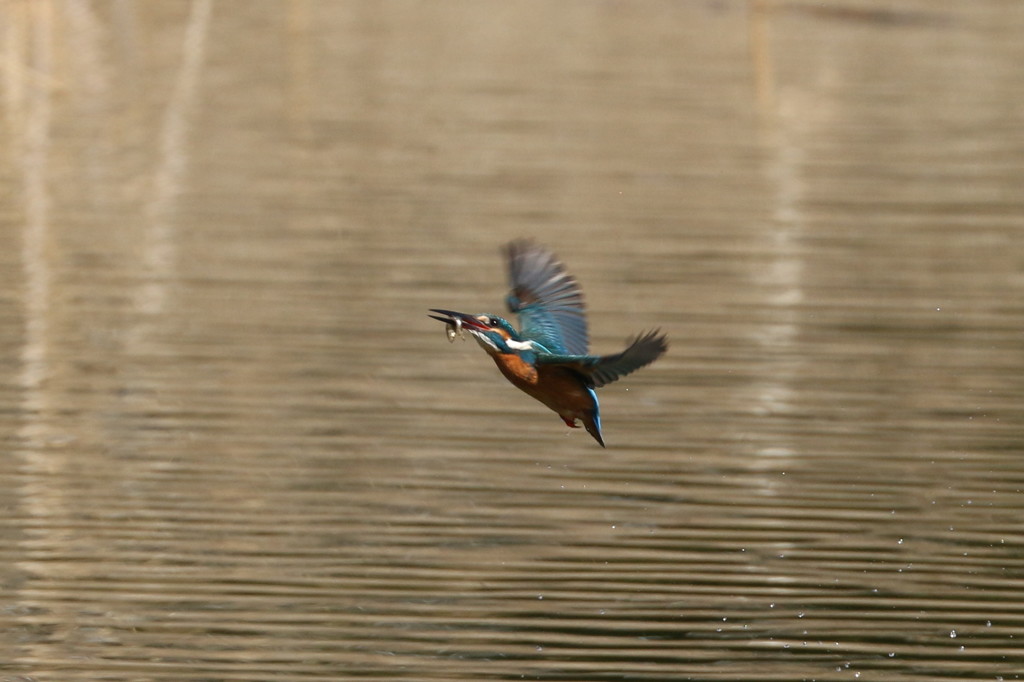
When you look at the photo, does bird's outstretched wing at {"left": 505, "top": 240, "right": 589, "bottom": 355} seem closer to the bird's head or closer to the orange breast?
the orange breast

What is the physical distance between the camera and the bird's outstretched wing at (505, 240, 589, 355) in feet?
24.9

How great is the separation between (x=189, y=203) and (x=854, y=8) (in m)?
16.3

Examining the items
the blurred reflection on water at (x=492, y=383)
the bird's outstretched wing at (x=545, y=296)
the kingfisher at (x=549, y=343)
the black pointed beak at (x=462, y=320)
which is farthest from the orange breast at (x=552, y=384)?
the blurred reflection on water at (x=492, y=383)

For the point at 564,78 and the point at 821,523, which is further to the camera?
the point at 564,78

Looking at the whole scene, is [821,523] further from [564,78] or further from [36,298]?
[564,78]

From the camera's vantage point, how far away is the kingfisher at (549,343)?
21.3 ft

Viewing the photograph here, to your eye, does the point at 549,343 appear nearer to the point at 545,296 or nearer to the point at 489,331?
the point at 545,296

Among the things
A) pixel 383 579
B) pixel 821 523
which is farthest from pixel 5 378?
pixel 821 523

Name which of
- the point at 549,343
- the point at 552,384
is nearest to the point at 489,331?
the point at 552,384

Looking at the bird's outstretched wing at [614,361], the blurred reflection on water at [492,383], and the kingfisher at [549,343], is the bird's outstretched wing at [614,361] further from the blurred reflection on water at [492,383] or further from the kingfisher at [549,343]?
the blurred reflection on water at [492,383]

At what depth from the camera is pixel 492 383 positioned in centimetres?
1180

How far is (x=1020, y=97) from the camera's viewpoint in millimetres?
23484

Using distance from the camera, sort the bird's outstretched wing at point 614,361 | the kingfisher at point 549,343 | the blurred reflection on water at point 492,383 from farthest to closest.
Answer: the blurred reflection on water at point 492,383
the kingfisher at point 549,343
the bird's outstretched wing at point 614,361

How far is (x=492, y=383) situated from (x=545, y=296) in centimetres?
420
